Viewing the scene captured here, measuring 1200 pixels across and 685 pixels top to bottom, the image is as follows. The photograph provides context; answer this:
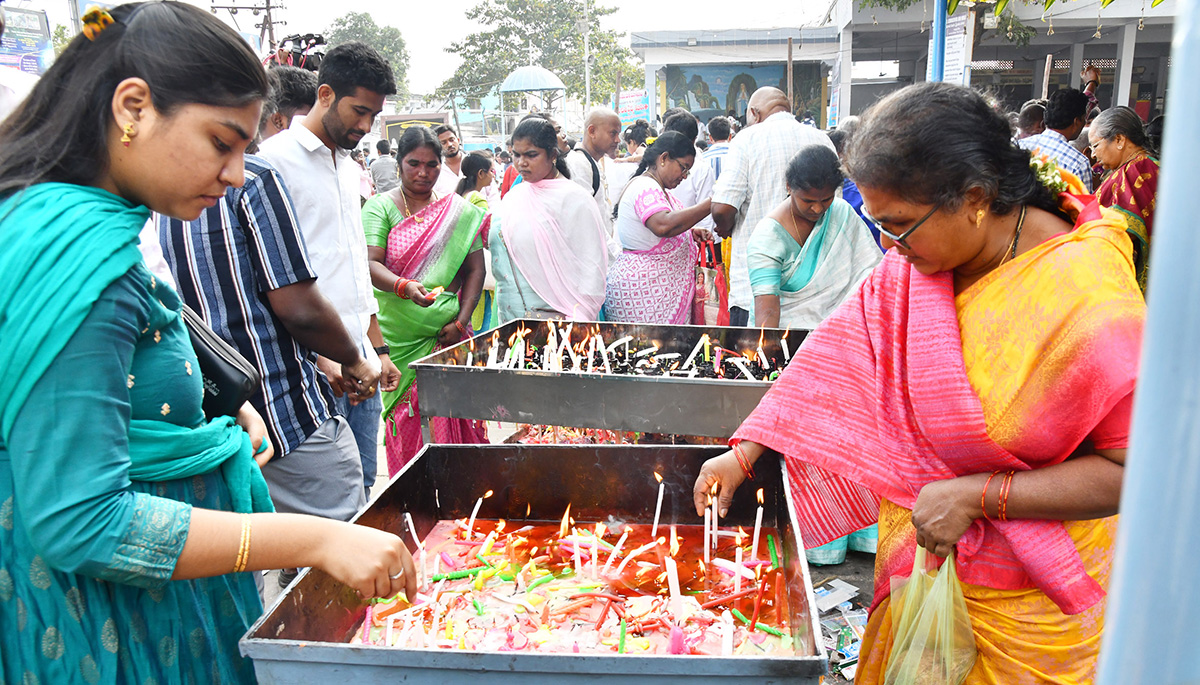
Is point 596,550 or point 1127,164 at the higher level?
point 1127,164

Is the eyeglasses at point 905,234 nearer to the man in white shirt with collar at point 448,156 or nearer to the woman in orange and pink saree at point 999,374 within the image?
the woman in orange and pink saree at point 999,374

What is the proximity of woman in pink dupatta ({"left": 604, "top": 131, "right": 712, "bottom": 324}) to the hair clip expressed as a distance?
427 cm

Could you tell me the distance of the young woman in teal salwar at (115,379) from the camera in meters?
1.11

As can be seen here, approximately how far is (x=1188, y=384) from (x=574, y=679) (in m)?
1.09

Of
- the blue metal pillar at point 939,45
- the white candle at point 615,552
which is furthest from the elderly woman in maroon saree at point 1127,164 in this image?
the white candle at point 615,552

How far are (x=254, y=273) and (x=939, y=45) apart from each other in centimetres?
489

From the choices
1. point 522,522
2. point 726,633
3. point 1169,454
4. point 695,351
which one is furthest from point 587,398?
point 1169,454

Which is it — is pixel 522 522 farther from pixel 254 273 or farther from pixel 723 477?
pixel 254 273

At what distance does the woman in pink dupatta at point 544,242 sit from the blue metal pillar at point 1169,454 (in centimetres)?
458

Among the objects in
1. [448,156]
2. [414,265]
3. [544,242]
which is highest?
[448,156]

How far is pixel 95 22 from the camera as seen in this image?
1.27m

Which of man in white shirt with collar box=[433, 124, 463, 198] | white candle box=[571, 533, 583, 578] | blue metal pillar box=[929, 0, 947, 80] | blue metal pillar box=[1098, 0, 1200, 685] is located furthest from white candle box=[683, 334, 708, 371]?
man in white shirt with collar box=[433, 124, 463, 198]

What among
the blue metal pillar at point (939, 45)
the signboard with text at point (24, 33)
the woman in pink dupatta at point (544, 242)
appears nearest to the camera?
the woman in pink dupatta at point (544, 242)

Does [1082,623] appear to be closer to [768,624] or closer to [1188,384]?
[768,624]
